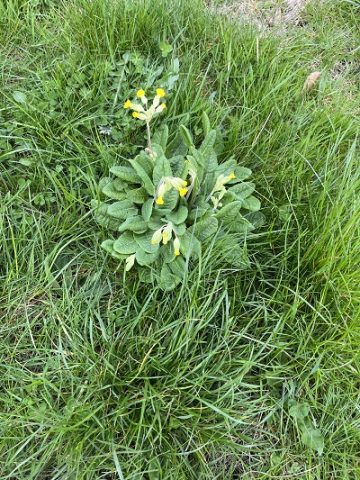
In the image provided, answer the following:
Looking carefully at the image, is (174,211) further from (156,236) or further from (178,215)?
(156,236)

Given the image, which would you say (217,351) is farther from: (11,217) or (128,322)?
(11,217)

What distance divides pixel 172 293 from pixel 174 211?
331 mm

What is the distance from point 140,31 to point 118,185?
871 mm

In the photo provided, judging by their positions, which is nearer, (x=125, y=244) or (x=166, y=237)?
(x=166, y=237)

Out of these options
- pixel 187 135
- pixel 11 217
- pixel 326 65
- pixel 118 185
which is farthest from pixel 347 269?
pixel 11 217

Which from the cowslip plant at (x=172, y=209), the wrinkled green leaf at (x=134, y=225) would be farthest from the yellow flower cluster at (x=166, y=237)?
the wrinkled green leaf at (x=134, y=225)

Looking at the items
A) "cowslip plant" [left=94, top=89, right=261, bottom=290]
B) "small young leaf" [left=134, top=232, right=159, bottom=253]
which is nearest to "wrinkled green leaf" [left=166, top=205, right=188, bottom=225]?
"cowslip plant" [left=94, top=89, right=261, bottom=290]

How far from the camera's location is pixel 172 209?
195 centimetres

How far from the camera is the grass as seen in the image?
1777 mm

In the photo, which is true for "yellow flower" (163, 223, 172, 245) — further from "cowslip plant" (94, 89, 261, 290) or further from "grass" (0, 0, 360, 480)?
"grass" (0, 0, 360, 480)

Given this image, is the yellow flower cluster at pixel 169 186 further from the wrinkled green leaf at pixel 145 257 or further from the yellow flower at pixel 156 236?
the wrinkled green leaf at pixel 145 257

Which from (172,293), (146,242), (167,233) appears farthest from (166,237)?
(172,293)

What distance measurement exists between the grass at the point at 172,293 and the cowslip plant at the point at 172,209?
81 mm

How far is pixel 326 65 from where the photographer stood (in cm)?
260
